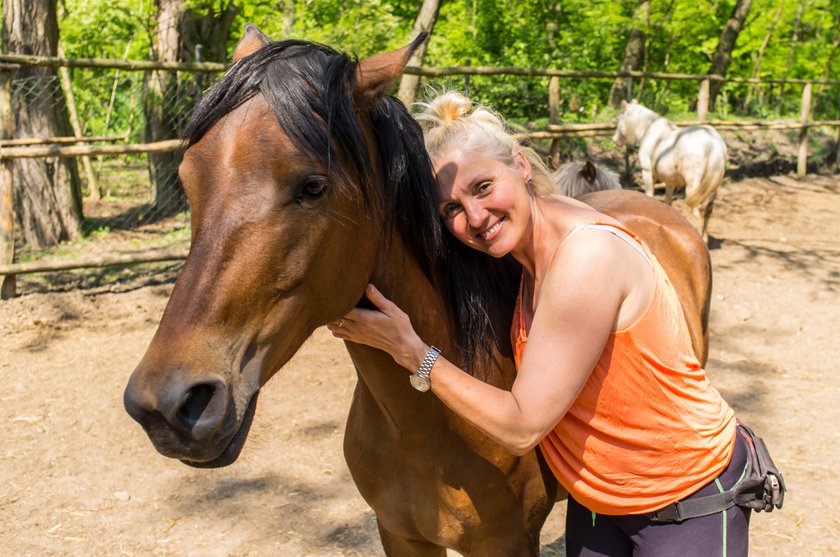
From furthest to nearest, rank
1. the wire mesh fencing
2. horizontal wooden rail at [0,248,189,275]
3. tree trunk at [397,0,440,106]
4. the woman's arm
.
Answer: tree trunk at [397,0,440,106] < the wire mesh fencing < horizontal wooden rail at [0,248,189,275] < the woman's arm

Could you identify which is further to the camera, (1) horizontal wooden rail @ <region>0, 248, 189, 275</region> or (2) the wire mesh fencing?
(2) the wire mesh fencing

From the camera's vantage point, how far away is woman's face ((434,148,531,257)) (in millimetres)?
1739

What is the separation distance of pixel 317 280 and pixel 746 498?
118 cm

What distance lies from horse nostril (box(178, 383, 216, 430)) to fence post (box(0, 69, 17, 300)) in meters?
5.59

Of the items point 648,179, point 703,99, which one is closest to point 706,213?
point 648,179

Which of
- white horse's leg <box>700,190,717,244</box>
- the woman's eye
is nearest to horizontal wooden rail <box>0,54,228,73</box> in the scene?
the woman's eye

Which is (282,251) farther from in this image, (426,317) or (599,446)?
(599,446)

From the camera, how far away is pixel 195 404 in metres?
1.31

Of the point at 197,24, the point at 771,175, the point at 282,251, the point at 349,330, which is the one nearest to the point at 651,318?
the point at 349,330

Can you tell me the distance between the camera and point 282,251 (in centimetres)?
145

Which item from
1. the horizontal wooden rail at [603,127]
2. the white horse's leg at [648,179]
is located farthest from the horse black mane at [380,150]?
the white horse's leg at [648,179]

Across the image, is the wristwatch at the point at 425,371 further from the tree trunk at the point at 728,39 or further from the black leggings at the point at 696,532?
the tree trunk at the point at 728,39

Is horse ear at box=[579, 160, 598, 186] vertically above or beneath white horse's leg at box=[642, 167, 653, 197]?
above

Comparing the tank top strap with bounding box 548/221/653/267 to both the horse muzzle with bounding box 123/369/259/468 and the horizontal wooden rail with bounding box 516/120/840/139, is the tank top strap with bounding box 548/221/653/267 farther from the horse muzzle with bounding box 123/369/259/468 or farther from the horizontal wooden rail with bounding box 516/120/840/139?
the horizontal wooden rail with bounding box 516/120/840/139
